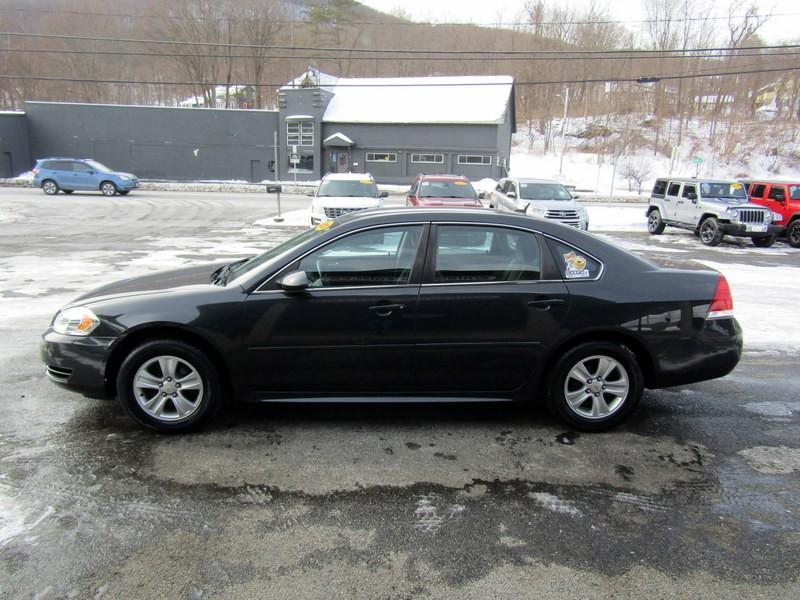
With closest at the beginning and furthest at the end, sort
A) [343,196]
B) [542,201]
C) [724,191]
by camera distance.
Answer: [343,196] < [542,201] < [724,191]

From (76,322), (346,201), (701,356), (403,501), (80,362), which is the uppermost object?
(346,201)

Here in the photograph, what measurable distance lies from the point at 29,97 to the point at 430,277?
74.8 m

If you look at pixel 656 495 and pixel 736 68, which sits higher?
pixel 736 68

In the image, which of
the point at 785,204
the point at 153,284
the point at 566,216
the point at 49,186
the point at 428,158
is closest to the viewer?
the point at 153,284

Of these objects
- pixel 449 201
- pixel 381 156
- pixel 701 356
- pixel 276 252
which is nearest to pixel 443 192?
pixel 449 201

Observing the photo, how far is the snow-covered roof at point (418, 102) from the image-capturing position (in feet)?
136

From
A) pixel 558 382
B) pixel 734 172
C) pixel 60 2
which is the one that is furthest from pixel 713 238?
pixel 60 2

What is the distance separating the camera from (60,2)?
4075 centimetres

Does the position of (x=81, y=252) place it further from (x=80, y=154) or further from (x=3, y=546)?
(x=80, y=154)

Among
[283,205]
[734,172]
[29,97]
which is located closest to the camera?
[283,205]

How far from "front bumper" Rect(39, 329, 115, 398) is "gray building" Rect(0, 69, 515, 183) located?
39.2 m

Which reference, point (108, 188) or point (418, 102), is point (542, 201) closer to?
point (108, 188)

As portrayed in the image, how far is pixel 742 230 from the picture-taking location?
15.7m

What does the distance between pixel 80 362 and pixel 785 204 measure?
19197mm
